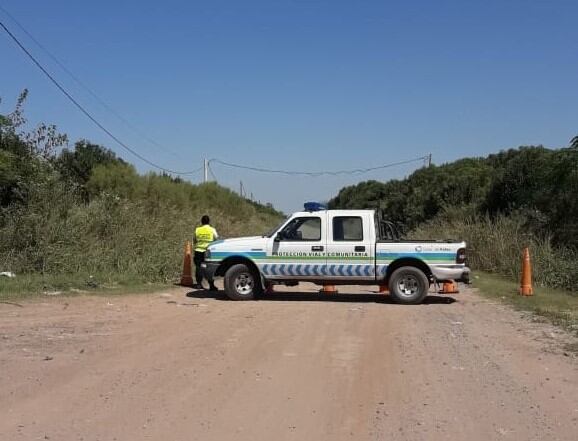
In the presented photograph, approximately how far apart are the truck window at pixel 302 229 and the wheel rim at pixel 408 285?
2151mm

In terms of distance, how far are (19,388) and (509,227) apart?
831 inches

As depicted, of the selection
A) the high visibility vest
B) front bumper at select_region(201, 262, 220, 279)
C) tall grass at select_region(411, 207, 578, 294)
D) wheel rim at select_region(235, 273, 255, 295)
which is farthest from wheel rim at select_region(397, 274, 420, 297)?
tall grass at select_region(411, 207, 578, 294)

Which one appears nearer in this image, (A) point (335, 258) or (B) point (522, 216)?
(A) point (335, 258)

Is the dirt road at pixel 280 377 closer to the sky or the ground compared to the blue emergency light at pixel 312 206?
closer to the ground

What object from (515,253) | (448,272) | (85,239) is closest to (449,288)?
(448,272)

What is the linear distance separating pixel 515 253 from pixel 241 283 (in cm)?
1149

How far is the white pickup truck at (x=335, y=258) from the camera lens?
14945 mm

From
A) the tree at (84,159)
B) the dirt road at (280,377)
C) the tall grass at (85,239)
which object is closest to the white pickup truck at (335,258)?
the dirt road at (280,377)

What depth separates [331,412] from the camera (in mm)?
6285

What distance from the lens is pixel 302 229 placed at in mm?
15547

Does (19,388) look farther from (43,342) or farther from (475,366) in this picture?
(475,366)

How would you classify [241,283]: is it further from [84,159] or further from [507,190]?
[507,190]

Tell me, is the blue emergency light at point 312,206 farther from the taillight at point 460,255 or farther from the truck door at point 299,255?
the taillight at point 460,255

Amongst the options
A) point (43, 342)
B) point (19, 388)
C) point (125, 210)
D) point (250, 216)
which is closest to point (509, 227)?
point (125, 210)
